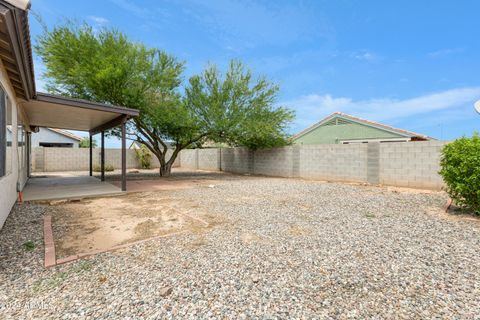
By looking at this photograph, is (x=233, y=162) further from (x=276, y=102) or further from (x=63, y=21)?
(x=63, y=21)

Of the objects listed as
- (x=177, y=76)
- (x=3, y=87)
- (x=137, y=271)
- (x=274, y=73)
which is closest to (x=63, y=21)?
(x=177, y=76)

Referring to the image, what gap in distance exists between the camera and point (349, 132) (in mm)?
14859

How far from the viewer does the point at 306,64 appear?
43.2 feet

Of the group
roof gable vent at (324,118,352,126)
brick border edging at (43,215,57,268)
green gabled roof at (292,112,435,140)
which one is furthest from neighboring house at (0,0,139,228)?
roof gable vent at (324,118,352,126)

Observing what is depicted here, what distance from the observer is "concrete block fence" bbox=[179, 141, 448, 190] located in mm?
8086

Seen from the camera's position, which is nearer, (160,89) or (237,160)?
(160,89)

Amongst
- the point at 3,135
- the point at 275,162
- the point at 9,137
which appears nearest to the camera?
the point at 3,135

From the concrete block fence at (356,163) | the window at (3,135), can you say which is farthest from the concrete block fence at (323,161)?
the window at (3,135)

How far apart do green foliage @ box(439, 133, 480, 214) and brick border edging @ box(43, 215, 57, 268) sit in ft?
21.8

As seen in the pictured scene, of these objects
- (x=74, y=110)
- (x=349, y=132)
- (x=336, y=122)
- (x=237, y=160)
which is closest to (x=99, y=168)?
(x=237, y=160)

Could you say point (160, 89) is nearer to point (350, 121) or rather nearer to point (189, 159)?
point (189, 159)

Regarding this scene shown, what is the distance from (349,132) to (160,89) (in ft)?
37.6

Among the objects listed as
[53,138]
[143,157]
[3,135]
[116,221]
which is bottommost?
[116,221]

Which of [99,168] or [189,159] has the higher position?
[189,159]
